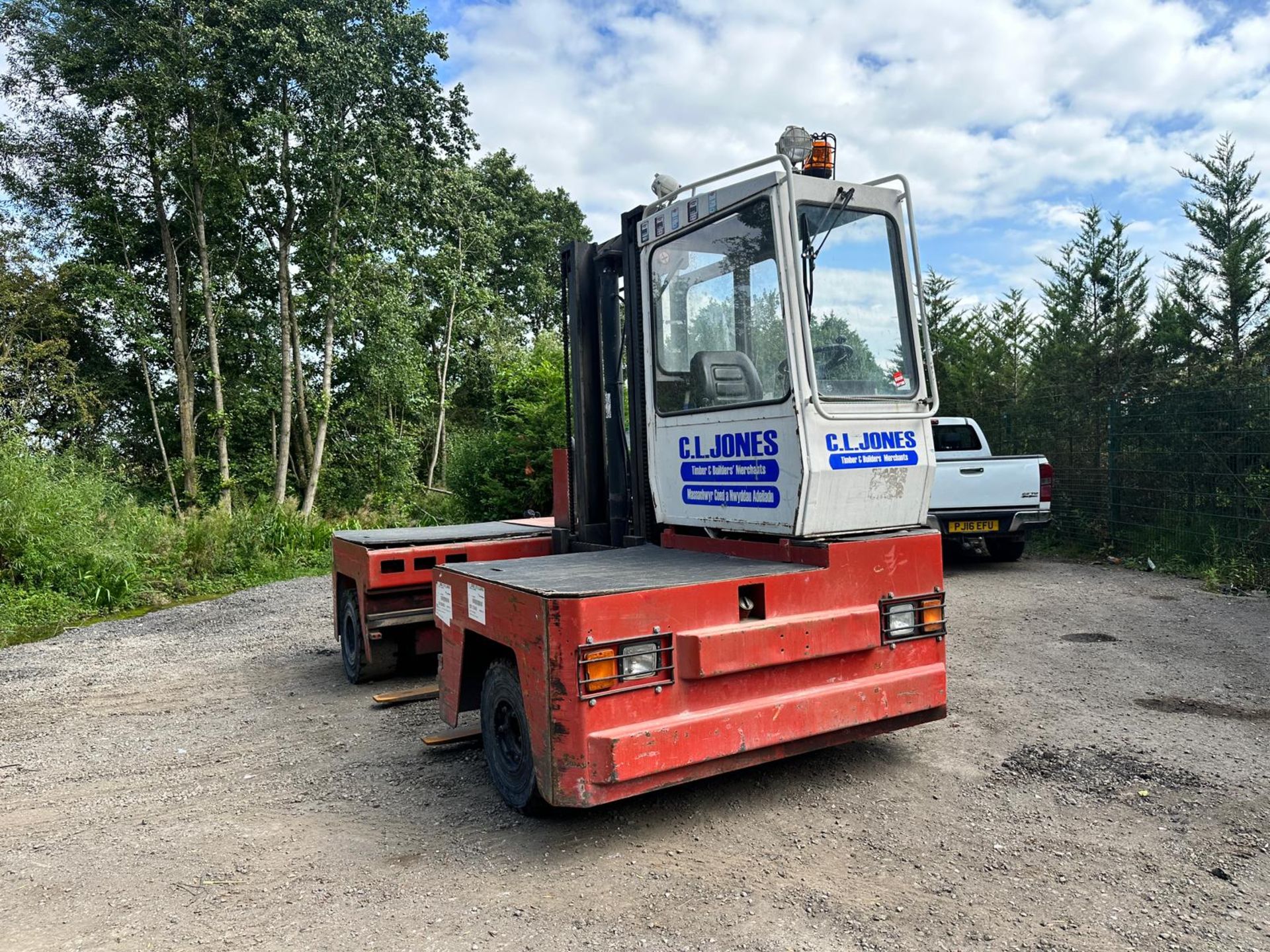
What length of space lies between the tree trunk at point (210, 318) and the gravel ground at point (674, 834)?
12557mm

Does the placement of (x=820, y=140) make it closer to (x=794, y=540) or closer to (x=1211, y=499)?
(x=794, y=540)

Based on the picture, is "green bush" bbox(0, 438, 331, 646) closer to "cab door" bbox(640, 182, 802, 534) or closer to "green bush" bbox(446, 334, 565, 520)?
"green bush" bbox(446, 334, 565, 520)

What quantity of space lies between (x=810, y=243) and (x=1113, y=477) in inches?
380

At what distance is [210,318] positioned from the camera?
18.1 meters

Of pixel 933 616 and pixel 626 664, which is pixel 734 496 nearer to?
pixel 933 616

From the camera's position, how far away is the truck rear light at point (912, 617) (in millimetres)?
4332

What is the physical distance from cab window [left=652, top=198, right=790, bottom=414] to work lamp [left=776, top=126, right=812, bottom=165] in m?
0.34

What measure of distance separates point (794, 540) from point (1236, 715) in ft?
10.5

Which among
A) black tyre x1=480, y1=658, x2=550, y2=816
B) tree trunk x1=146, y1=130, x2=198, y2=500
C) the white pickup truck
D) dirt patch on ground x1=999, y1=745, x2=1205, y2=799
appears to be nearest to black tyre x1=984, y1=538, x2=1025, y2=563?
the white pickup truck

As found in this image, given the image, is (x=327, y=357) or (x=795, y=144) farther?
(x=327, y=357)

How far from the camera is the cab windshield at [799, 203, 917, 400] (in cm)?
436

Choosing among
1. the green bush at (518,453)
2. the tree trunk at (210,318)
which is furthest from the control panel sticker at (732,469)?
the tree trunk at (210,318)

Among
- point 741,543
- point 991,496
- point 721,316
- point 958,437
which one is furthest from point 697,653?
point 958,437

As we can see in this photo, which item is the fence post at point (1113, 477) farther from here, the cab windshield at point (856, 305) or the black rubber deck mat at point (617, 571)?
the black rubber deck mat at point (617, 571)
